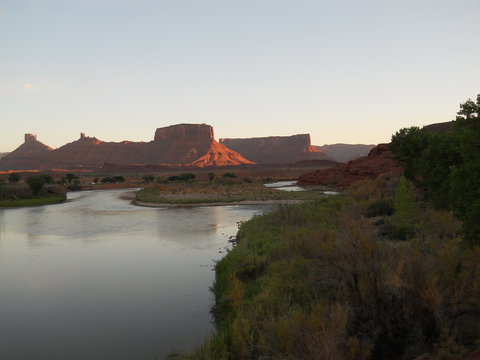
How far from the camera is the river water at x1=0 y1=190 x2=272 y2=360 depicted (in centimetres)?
838

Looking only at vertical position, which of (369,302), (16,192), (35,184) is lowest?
(369,302)

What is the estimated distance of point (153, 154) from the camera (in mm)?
188000

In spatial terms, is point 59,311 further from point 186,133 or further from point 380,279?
point 186,133

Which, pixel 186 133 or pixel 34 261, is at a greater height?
pixel 186 133

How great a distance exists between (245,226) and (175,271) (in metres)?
8.06

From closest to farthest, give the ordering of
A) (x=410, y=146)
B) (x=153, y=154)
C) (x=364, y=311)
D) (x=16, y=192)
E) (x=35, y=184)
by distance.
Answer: (x=364, y=311) → (x=410, y=146) → (x=16, y=192) → (x=35, y=184) → (x=153, y=154)

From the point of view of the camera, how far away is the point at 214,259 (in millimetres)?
16000

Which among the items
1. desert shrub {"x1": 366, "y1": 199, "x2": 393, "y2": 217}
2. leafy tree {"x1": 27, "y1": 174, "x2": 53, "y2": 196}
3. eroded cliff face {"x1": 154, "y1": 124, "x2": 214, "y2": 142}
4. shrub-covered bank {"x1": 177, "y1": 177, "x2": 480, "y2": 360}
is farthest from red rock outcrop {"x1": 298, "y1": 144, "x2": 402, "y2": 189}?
eroded cliff face {"x1": 154, "y1": 124, "x2": 214, "y2": 142}

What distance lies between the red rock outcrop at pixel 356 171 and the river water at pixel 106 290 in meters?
37.1

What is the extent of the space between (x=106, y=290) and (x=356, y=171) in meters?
53.0

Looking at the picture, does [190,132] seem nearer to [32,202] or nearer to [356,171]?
[356,171]

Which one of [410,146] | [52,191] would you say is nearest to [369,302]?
[410,146]

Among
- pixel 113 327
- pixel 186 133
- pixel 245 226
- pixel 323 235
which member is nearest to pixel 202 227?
pixel 245 226

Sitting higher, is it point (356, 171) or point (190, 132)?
point (190, 132)
